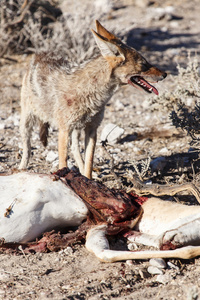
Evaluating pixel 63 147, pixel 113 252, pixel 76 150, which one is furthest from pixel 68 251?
pixel 76 150

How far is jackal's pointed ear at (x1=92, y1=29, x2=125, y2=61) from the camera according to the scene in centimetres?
458

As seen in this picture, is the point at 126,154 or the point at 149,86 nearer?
the point at 149,86

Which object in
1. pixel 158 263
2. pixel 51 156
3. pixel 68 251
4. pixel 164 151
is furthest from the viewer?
pixel 164 151

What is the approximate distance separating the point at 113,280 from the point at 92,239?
1.38 feet

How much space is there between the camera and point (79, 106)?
4.95 m

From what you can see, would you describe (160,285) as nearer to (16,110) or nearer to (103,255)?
(103,255)

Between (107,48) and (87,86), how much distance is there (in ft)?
1.72

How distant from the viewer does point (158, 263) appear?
9.93ft

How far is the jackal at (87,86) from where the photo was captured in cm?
485

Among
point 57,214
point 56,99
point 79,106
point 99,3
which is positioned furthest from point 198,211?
point 99,3

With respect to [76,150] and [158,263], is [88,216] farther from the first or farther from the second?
[76,150]

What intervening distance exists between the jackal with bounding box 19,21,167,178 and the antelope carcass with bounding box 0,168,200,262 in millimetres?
1519

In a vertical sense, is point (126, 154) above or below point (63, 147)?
below

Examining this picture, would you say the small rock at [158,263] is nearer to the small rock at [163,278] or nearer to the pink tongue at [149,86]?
the small rock at [163,278]
